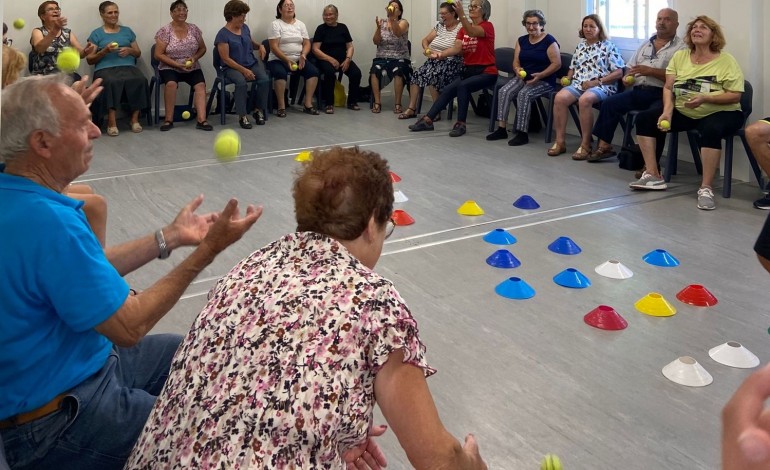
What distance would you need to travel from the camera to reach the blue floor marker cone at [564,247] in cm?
469

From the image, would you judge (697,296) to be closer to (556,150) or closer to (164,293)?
(164,293)

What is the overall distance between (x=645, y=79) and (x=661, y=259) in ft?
8.45

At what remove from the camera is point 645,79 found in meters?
6.63

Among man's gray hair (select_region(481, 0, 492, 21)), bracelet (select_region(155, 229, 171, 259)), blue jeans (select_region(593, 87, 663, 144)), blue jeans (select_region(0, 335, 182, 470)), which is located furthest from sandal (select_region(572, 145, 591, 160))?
blue jeans (select_region(0, 335, 182, 470))

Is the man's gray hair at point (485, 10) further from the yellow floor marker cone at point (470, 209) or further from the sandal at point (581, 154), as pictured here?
the yellow floor marker cone at point (470, 209)

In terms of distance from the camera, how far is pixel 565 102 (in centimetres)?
723

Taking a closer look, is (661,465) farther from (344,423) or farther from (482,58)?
(482,58)

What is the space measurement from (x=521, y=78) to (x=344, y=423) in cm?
659

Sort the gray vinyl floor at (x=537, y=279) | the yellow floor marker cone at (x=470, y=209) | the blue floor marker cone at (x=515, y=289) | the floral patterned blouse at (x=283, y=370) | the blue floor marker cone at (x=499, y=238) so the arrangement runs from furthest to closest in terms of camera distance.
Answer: the yellow floor marker cone at (x=470, y=209) < the blue floor marker cone at (x=499, y=238) < the blue floor marker cone at (x=515, y=289) < the gray vinyl floor at (x=537, y=279) < the floral patterned blouse at (x=283, y=370)

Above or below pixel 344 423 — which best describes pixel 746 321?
below

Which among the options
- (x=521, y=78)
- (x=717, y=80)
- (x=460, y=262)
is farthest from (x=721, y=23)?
(x=460, y=262)

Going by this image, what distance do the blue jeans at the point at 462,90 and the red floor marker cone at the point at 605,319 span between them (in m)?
4.66

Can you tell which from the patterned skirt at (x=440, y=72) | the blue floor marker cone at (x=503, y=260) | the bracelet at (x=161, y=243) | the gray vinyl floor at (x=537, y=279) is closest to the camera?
the bracelet at (x=161, y=243)

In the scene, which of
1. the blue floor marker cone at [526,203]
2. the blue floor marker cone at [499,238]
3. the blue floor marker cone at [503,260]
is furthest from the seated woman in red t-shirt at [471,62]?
the blue floor marker cone at [503,260]
